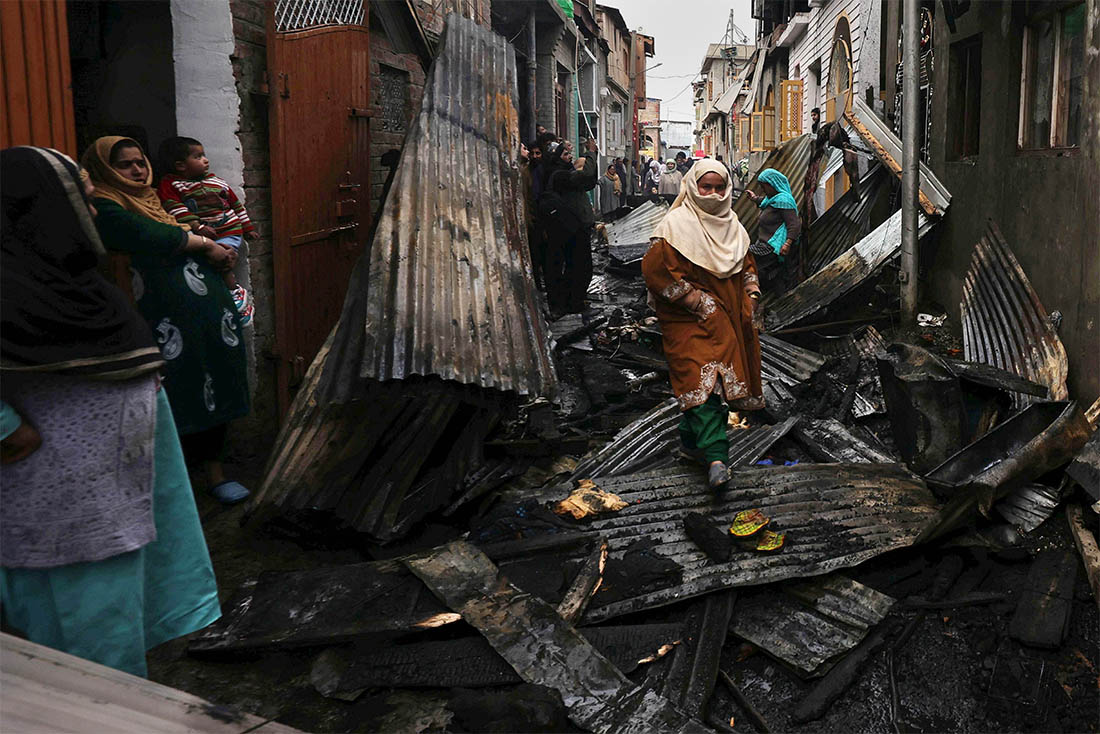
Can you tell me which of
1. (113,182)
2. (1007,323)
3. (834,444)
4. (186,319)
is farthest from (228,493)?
(1007,323)

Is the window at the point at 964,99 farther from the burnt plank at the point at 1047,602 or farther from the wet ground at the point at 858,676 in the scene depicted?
the burnt plank at the point at 1047,602

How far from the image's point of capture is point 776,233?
8992 mm

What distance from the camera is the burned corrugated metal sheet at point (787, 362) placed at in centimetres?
650

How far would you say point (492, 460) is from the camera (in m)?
4.60

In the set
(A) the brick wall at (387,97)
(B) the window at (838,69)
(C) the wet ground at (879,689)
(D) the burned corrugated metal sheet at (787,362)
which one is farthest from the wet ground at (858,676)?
(B) the window at (838,69)

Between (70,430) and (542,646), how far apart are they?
5.33ft

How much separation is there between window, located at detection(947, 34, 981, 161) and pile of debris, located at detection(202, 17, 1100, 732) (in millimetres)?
2326

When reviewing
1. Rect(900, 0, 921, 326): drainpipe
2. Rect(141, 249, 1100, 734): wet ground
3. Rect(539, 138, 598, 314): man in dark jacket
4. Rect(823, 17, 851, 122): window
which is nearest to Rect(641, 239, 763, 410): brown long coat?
Rect(141, 249, 1100, 734): wet ground

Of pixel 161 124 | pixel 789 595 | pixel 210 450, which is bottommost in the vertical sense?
pixel 789 595

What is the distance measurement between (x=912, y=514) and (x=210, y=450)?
3291mm

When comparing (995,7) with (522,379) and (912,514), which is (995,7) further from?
(522,379)

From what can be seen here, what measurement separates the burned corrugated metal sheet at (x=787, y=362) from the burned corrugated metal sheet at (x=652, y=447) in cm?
126

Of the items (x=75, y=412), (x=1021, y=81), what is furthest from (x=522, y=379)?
(x=1021, y=81)

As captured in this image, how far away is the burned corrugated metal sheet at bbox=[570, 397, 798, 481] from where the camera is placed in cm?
468
